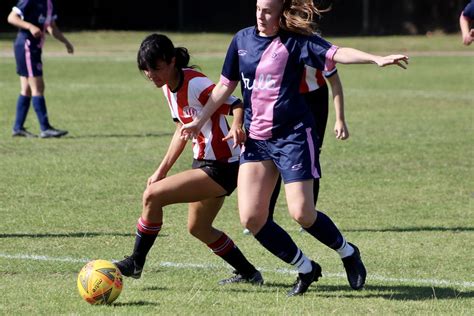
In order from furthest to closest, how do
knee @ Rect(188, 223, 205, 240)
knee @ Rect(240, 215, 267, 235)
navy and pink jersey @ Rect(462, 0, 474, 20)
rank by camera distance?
navy and pink jersey @ Rect(462, 0, 474, 20) → knee @ Rect(188, 223, 205, 240) → knee @ Rect(240, 215, 267, 235)

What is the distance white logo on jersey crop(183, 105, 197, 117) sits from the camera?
254 inches

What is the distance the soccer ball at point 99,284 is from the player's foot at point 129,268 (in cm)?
35

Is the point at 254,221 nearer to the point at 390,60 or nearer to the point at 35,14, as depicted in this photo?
the point at 390,60

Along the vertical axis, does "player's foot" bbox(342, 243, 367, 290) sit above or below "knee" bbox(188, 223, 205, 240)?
below

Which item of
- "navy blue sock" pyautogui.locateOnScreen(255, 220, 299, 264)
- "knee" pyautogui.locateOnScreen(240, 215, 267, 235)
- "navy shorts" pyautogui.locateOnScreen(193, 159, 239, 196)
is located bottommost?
"navy blue sock" pyautogui.locateOnScreen(255, 220, 299, 264)

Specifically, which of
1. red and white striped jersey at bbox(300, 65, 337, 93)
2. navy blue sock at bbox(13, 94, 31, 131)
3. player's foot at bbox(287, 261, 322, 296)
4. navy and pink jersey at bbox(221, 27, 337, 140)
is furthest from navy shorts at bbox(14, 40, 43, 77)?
player's foot at bbox(287, 261, 322, 296)

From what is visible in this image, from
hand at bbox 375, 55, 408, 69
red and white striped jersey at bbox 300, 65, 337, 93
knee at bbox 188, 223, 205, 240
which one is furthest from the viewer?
red and white striped jersey at bbox 300, 65, 337, 93

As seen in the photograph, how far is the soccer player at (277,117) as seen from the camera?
6027 mm

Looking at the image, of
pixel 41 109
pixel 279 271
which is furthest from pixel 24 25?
pixel 279 271

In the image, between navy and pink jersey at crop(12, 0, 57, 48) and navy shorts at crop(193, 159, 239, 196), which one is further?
navy and pink jersey at crop(12, 0, 57, 48)

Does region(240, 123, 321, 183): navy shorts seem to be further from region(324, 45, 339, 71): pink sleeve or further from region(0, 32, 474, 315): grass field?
region(0, 32, 474, 315): grass field

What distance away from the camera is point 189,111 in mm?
6473

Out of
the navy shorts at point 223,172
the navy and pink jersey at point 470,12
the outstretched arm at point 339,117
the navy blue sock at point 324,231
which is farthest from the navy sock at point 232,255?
the navy and pink jersey at point 470,12

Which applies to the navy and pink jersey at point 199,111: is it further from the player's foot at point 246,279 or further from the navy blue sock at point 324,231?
the player's foot at point 246,279
